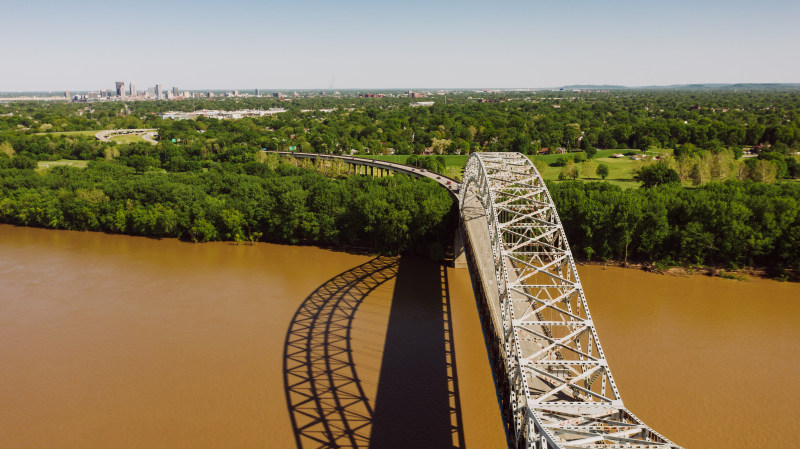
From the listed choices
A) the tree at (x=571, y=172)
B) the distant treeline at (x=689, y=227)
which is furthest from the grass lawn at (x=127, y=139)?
the distant treeline at (x=689, y=227)

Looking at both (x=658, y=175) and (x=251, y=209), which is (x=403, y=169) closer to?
(x=251, y=209)

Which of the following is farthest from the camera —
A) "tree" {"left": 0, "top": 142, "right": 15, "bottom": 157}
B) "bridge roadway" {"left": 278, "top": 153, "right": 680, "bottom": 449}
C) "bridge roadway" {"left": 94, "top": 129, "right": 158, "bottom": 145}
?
"bridge roadway" {"left": 94, "top": 129, "right": 158, "bottom": 145}

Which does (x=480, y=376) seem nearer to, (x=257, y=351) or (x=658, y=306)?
(x=257, y=351)

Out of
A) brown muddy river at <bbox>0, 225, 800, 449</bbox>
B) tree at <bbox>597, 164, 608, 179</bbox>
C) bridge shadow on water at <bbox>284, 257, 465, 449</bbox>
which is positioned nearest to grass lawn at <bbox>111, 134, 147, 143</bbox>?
brown muddy river at <bbox>0, 225, 800, 449</bbox>

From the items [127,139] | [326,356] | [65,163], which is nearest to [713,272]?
[326,356]

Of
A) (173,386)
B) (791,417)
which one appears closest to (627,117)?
(791,417)

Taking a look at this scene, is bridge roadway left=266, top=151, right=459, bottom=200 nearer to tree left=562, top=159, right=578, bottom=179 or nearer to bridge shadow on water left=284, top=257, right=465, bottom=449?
bridge shadow on water left=284, top=257, right=465, bottom=449

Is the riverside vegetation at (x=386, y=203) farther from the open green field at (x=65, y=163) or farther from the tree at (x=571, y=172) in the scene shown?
the open green field at (x=65, y=163)
